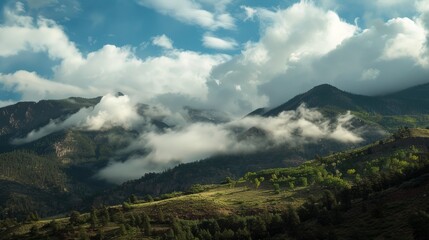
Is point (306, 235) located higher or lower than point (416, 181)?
lower

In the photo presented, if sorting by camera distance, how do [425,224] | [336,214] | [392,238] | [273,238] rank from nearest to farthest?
[425,224], [392,238], [336,214], [273,238]

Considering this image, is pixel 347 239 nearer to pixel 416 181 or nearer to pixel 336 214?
pixel 336 214

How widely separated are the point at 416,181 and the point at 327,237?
58.4 meters

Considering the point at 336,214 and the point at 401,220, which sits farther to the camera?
the point at 336,214

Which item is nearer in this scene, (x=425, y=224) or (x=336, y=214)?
(x=425, y=224)

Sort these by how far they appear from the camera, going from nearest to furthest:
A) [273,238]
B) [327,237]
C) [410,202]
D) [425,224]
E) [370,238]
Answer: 1. [425,224]
2. [370,238]
3. [327,237]
4. [410,202]
5. [273,238]

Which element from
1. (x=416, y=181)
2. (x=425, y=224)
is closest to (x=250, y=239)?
(x=416, y=181)

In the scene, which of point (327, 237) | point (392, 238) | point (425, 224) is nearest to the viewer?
point (425, 224)

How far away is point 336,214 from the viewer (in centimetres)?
18100

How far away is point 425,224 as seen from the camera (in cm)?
12069

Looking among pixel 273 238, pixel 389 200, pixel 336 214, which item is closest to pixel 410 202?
pixel 389 200

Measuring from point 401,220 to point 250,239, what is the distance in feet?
217

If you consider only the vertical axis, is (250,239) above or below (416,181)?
below

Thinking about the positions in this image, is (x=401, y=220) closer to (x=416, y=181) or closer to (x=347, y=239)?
(x=347, y=239)
